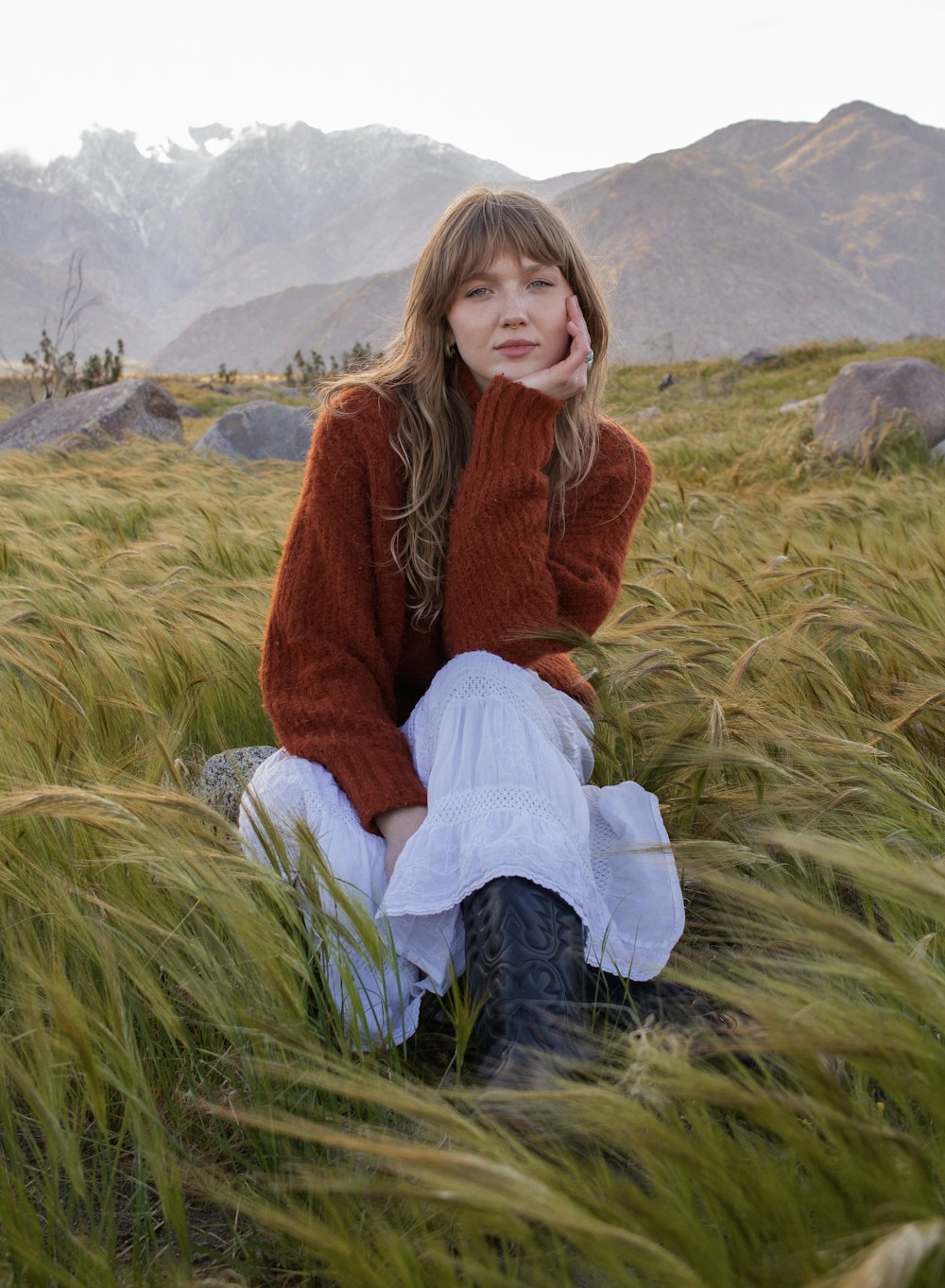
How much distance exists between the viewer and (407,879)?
57.7 inches

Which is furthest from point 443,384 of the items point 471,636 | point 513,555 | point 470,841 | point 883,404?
point 883,404

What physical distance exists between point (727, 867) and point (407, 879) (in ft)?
1.47

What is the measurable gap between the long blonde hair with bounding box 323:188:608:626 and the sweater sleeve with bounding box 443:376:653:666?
7 centimetres

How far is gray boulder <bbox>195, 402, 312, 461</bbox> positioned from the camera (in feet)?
30.8

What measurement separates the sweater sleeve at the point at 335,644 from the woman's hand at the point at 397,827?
2 centimetres

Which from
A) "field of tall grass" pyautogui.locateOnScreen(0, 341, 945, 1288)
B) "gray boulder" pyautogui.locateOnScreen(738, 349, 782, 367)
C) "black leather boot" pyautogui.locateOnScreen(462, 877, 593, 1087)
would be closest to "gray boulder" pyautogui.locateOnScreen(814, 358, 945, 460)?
"field of tall grass" pyautogui.locateOnScreen(0, 341, 945, 1288)

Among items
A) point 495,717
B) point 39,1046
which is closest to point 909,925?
point 495,717

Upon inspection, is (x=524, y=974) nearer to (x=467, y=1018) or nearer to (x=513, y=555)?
(x=467, y=1018)

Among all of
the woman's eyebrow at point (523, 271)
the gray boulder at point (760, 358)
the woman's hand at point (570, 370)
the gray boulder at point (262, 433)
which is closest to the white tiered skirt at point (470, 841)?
the woman's hand at point (570, 370)

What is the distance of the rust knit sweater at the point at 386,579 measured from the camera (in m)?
1.88

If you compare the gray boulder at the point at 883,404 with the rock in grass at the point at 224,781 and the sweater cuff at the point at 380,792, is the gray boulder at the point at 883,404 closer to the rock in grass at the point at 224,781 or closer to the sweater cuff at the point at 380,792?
the rock in grass at the point at 224,781

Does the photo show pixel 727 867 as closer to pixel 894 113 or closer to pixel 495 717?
pixel 495 717

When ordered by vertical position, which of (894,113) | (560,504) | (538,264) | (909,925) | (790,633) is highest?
(894,113)

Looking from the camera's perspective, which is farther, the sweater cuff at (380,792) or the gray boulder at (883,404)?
the gray boulder at (883,404)
